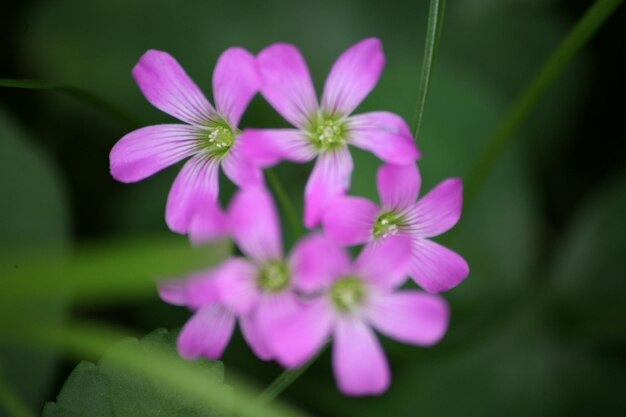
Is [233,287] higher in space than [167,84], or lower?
lower

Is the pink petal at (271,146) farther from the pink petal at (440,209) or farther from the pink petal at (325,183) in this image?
the pink petal at (440,209)

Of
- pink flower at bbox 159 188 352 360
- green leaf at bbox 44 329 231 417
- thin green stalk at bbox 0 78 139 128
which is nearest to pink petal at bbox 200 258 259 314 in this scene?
pink flower at bbox 159 188 352 360

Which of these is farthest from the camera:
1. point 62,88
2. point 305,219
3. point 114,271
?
point 62,88

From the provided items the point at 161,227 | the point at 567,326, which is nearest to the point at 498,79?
the point at 567,326

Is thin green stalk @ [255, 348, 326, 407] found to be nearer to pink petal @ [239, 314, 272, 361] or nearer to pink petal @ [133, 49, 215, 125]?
pink petal @ [239, 314, 272, 361]

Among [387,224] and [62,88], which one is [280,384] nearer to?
[387,224]

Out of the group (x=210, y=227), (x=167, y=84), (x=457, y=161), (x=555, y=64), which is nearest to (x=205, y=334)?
(x=210, y=227)

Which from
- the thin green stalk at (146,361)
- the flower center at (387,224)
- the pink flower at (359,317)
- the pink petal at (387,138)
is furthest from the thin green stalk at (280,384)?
the pink petal at (387,138)
